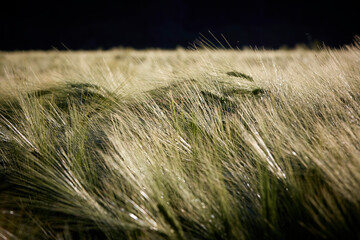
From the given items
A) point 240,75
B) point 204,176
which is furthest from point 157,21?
point 204,176

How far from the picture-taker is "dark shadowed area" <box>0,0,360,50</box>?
64.0ft

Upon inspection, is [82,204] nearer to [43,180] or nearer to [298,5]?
[43,180]

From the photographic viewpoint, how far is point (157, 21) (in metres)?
23.7

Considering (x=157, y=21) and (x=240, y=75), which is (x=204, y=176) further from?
(x=157, y=21)

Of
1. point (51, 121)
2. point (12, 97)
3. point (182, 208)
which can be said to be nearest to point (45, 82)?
point (12, 97)

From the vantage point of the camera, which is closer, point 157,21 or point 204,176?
point 204,176

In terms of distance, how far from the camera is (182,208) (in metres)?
0.70

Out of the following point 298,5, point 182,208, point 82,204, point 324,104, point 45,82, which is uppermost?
point 298,5

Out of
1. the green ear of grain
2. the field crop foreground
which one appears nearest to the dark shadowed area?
the green ear of grain

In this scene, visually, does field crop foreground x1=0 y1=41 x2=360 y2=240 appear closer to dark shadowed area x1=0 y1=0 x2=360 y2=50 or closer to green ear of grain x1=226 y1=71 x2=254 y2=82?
green ear of grain x1=226 y1=71 x2=254 y2=82

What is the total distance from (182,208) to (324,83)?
108 cm

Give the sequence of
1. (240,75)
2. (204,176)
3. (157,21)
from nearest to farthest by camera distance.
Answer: (204,176)
(240,75)
(157,21)

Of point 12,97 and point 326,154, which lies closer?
point 326,154

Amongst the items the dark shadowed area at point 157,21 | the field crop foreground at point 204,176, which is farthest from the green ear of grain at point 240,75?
the dark shadowed area at point 157,21
